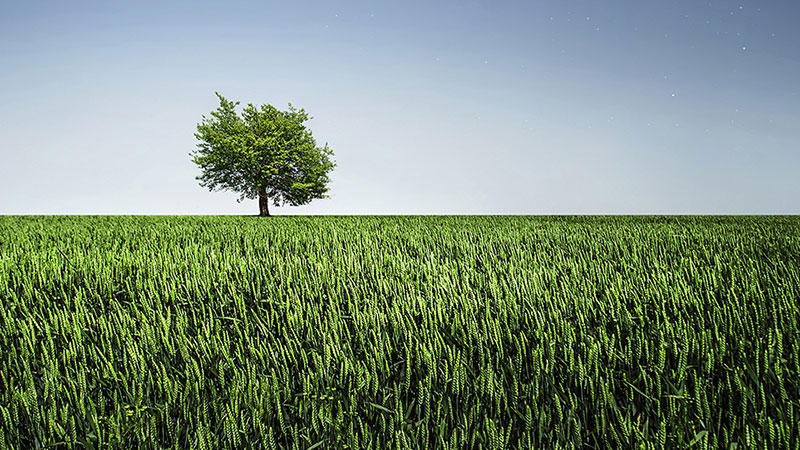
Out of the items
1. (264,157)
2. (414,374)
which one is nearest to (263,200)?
(264,157)

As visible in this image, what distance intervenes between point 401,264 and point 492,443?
2357 millimetres

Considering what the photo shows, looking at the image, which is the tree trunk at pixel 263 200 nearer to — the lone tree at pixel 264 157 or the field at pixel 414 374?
the lone tree at pixel 264 157

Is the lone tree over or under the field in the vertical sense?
over

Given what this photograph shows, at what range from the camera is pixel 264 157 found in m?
28.4

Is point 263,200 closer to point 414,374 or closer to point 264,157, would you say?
point 264,157

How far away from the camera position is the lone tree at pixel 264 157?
28.5 m

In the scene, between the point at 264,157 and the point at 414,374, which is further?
the point at 264,157

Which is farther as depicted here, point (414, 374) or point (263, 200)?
point (263, 200)

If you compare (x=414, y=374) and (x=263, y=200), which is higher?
(x=263, y=200)

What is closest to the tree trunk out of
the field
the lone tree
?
the lone tree

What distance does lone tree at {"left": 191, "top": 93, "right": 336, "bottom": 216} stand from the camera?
1121 inches

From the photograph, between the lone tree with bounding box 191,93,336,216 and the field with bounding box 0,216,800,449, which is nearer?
the field with bounding box 0,216,800,449

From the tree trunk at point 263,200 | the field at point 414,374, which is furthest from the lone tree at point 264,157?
the field at point 414,374

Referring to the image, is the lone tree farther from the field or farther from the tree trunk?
the field
